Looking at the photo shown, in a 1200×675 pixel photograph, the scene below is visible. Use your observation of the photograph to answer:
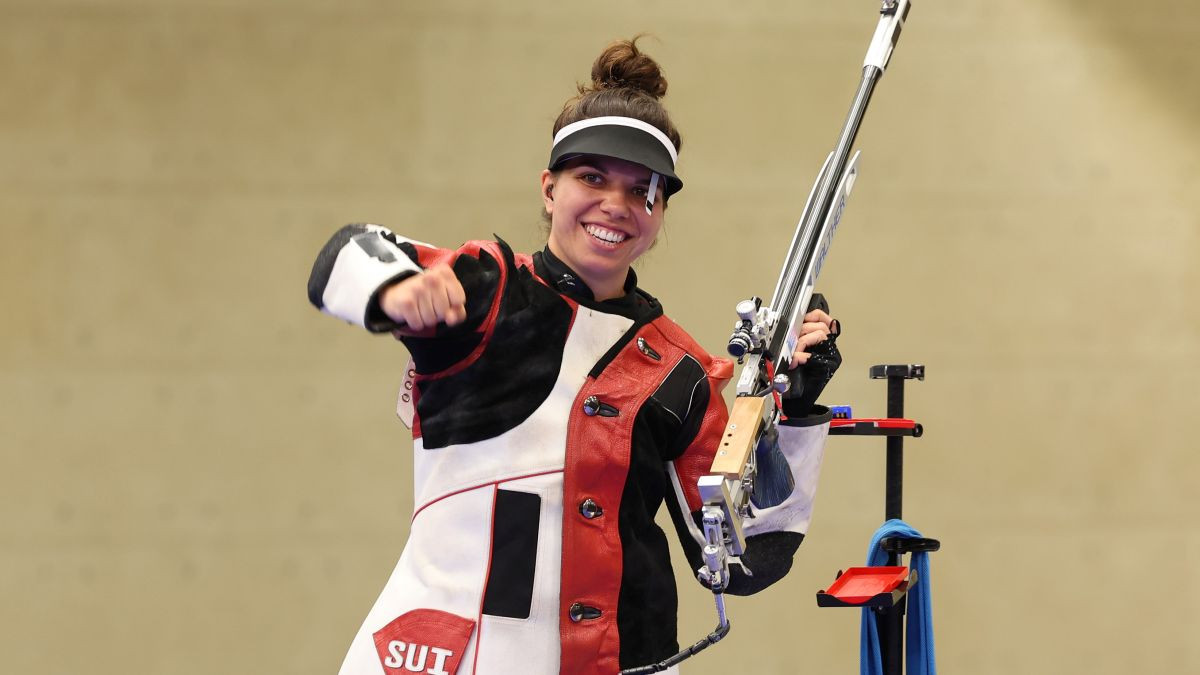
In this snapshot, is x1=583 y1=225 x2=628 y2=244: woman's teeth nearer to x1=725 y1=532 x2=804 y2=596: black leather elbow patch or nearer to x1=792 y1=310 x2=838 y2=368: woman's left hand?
x1=792 y1=310 x2=838 y2=368: woman's left hand

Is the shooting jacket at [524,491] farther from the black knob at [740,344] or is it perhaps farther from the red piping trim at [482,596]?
the black knob at [740,344]

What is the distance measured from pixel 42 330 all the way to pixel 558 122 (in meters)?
2.04

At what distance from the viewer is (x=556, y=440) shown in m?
1.37

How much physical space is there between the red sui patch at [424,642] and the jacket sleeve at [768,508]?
0.31 metres

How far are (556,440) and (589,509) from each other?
0.28 feet

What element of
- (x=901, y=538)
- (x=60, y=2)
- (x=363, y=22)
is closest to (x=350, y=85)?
(x=363, y=22)

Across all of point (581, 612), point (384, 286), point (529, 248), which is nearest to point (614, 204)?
point (384, 286)

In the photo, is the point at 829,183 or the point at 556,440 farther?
the point at 829,183

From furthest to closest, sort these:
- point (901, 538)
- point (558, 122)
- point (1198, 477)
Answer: point (1198, 477), point (901, 538), point (558, 122)

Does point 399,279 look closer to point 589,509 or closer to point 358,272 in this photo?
point 358,272

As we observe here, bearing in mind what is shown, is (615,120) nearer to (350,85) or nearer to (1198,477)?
(350,85)

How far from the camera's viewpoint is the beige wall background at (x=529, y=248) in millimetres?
3020

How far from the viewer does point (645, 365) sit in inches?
57.3

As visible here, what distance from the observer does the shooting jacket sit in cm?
134
